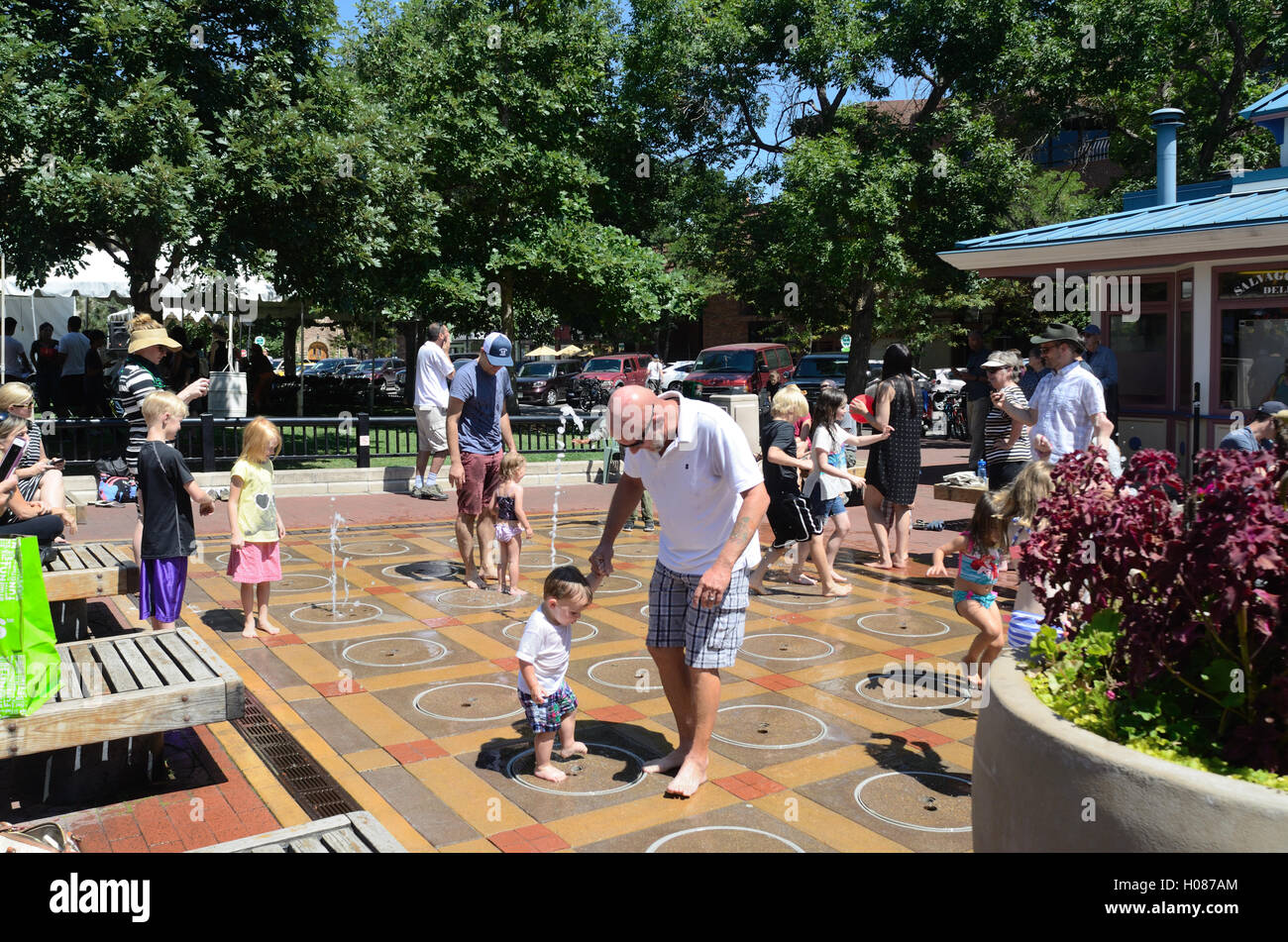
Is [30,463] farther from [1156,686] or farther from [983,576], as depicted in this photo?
[1156,686]

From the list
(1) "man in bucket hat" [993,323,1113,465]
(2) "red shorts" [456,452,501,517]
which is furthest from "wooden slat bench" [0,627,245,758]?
(1) "man in bucket hat" [993,323,1113,465]

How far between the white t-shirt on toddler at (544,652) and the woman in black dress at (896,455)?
512cm

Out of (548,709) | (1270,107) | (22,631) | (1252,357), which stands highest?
(1270,107)

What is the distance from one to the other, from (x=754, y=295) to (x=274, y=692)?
73.1 feet

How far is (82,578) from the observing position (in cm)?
569

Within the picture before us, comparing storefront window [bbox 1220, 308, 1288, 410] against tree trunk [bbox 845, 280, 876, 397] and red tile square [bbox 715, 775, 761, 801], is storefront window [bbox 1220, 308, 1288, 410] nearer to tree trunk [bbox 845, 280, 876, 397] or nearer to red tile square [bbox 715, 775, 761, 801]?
red tile square [bbox 715, 775, 761, 801]

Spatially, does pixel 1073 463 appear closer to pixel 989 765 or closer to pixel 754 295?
pixel 989 765

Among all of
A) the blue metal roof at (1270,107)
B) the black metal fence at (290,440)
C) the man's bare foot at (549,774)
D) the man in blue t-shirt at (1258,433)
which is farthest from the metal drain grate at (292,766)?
the blue metal roof at (1270,107)

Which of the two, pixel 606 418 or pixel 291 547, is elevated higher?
pixel 606 418

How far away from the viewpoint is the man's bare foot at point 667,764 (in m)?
4.78

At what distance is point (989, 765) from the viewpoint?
335 centimetres

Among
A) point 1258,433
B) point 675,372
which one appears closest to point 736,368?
point 675,372

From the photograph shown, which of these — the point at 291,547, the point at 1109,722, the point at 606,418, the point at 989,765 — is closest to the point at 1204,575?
the point at 1109,722

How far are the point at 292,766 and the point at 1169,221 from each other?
41.0ft
